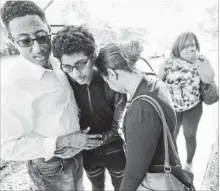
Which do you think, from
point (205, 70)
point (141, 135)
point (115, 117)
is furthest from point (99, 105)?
point (205, 70)

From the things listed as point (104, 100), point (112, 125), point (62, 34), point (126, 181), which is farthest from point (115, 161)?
point (62, 34)

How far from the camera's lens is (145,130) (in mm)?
1068

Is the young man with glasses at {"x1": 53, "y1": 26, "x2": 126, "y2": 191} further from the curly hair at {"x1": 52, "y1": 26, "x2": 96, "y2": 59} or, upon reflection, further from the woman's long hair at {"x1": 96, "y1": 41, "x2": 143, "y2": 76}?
the woman's long hair at {"x1": 96, "y1": 41, "x2": 143, "y2": 76}

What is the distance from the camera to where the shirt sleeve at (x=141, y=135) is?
3.48ft

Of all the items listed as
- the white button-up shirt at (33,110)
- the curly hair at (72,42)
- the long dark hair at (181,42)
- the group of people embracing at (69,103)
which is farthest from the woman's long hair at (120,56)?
the long dark hair at (181,42)

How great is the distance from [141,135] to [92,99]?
1.65 feet

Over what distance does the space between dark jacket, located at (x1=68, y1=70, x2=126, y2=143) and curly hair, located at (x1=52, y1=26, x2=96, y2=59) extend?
220 mm

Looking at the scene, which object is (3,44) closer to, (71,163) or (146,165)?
(71,163)

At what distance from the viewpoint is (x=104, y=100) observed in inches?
58.6

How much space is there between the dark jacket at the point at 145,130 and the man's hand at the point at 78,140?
32cm

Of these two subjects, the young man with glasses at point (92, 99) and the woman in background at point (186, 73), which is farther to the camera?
the woman in background at point (186, 73)

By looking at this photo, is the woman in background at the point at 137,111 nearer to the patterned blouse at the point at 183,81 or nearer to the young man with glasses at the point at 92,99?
the young man with glasses at the point at 92,99

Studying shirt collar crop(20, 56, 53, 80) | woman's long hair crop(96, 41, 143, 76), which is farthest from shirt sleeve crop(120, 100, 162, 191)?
shirt collar crop(20, 56, 53, 80)

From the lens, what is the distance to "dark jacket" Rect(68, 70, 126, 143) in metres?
1.45
